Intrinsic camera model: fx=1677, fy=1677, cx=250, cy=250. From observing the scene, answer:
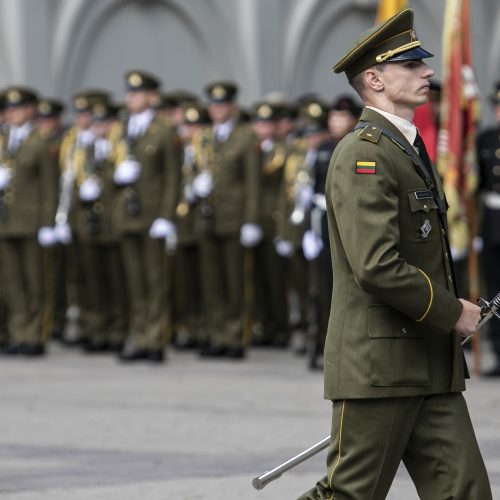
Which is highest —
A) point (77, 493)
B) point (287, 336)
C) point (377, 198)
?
point (377, 198)

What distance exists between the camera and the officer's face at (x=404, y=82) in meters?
4.79

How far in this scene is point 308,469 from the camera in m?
7.41

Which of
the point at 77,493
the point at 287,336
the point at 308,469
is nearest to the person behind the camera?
the point at 77,493

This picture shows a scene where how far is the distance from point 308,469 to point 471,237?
14.0 ft

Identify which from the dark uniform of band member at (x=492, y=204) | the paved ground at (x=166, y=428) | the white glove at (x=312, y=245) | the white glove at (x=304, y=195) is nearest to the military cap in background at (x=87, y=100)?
the white glove at (x=304, y=195)

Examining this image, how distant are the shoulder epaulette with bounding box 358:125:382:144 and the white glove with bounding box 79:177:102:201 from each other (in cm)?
907

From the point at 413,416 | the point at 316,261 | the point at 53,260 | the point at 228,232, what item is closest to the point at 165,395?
the point at 316,261

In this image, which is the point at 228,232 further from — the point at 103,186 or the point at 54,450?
the point at 54,450

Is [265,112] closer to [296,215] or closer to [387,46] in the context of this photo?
[296,215]

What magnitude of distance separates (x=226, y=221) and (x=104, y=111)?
158 cm

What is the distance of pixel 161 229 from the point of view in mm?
12453

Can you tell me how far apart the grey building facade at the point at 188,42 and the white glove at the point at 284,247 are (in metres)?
4.59

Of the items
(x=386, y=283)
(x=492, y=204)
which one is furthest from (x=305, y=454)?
(x=492, y=204)

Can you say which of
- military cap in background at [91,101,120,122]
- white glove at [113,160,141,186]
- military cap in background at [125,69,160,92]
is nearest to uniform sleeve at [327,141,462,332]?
military cap in background at [125,69,160,92]
